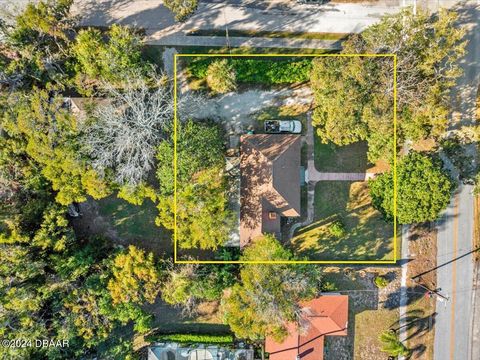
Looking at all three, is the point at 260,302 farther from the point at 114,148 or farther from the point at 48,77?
the point at 48,77

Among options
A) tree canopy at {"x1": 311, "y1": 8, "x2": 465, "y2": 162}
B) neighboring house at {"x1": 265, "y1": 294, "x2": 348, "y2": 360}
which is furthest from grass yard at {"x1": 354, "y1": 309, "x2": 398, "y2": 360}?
tree canopy at {"x1": 311, "y1": 8, "x2": 465, "y2": 162}

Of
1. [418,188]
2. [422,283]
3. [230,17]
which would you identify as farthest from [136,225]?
[422,283]

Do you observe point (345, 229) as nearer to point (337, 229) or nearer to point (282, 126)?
point (337, 229)

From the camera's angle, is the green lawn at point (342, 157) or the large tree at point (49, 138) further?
the green lawn at point (342, 157)

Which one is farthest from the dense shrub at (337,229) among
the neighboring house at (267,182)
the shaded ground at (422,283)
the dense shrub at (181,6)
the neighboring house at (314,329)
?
the dense shrub at (181,6)

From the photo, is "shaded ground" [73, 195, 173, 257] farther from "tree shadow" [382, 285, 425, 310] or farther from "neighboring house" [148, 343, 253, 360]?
"tree shadow" [382, 285, 425, 310]

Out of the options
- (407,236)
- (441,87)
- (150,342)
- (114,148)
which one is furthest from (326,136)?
(150,342)

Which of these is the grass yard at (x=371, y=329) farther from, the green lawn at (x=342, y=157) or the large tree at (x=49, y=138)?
the large tree at (x=49, y=138)
